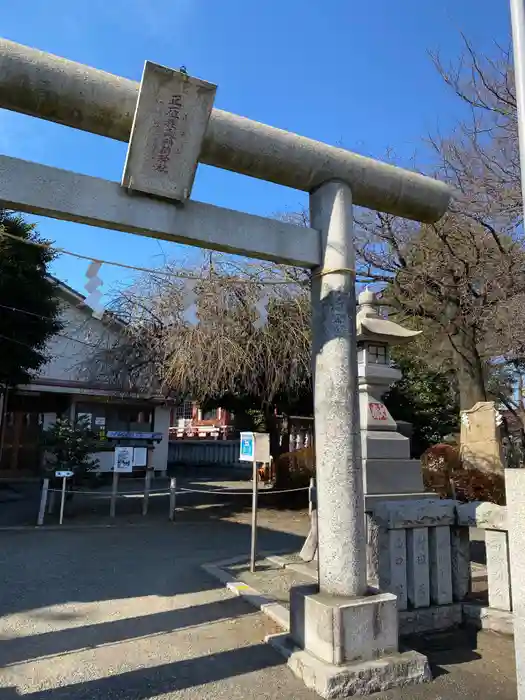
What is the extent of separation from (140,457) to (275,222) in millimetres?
8948

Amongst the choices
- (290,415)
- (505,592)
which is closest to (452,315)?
(290,415)

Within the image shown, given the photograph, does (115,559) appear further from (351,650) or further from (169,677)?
(351,650)

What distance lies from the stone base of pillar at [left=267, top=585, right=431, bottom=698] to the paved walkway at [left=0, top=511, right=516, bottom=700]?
109 millimetres

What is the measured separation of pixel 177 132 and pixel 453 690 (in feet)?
15.9

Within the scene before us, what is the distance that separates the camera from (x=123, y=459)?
11984 mm

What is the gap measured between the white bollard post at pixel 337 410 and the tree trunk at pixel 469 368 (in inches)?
441

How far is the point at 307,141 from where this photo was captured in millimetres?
4766

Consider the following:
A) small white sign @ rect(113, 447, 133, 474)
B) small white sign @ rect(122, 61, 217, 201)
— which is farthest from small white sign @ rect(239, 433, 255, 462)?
small white sign @ rect(113, 447, 133, 474)

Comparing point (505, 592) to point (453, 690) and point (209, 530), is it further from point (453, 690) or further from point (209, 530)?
point (209, 530)

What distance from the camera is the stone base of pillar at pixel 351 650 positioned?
3.79 m

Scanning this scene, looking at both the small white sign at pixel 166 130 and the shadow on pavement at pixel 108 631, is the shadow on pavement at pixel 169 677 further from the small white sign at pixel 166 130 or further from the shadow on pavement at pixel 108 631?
the small white sign at pixel 166 130

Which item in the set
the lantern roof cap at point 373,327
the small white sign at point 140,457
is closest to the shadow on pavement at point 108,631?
the lantern roof cap at point 373,327

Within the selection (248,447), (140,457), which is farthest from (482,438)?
(140,457)

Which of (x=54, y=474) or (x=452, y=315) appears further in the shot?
(x=452, y=315)
